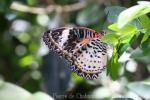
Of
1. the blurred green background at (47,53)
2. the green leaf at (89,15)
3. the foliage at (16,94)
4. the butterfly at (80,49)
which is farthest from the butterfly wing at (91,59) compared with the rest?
the green leaf at (89,15)

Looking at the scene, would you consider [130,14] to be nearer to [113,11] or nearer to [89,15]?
[113,11]

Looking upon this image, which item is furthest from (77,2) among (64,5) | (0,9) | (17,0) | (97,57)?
(97,57)

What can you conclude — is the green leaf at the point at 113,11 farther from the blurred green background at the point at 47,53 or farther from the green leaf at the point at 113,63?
the blurred green background at the point at 47,53

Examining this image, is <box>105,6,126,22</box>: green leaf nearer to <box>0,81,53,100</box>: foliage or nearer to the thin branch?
<box>0,81,53,100</box>: foliage

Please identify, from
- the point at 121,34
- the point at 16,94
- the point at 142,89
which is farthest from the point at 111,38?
the point at 16,94

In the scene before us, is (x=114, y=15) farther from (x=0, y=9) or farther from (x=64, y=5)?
(x=64, y=5)

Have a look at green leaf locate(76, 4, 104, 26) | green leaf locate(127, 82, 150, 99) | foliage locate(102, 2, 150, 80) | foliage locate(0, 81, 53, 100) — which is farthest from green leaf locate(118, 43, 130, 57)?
green leaf locate(76, 4, 104, 26)
